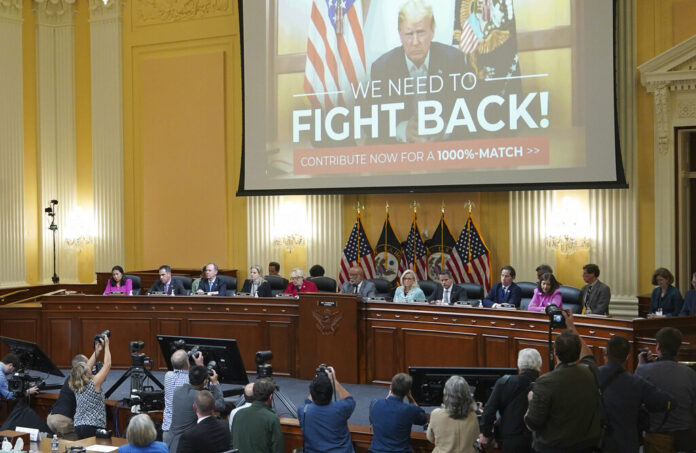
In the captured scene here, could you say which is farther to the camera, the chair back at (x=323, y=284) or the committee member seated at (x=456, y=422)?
the chair back at (x=323, y=284)

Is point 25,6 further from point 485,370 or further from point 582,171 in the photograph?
point 485,370

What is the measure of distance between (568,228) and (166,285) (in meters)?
5.76

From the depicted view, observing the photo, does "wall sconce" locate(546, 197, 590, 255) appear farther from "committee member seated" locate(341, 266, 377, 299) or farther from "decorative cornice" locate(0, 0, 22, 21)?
"decorative cornice" locate(0, 0, 22, 21)

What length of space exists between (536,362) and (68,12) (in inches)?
509

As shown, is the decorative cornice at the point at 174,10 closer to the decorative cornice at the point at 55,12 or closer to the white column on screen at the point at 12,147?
the decorative cornice at the point at 55,12

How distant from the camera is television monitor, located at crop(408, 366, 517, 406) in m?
6.44

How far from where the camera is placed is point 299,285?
37.7 ft

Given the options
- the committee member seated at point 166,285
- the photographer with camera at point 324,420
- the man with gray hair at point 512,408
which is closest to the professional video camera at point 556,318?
the man with gray hair at point 512,408

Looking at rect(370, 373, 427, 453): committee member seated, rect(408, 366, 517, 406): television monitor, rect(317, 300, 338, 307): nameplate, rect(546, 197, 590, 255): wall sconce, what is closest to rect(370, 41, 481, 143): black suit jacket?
rect(546, 197, 590, 255): wall sconce

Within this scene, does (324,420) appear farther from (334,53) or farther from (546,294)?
(334,53)

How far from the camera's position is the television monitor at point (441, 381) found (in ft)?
21.1

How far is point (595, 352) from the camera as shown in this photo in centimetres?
842

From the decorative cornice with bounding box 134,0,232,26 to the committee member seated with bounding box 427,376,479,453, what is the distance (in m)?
10.7

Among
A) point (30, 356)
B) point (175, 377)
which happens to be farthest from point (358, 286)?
point (175, 377)
